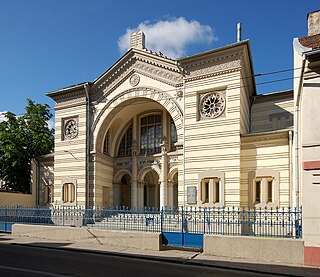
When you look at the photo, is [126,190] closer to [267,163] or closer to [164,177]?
[164,177]

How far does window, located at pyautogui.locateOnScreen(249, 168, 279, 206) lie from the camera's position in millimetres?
15758

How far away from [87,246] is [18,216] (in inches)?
222

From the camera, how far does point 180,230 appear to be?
1326cm

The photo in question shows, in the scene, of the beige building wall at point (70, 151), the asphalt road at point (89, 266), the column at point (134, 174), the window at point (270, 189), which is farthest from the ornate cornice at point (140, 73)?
the asphalt road at point (89, 266)

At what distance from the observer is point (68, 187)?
70.2 ft

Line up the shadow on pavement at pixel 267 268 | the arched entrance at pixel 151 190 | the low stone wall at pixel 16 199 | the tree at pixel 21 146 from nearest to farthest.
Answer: the shadow on pavement at pixel 267 268 → the low stone wall at pixel 16 199 → the arched entrance at pixel 151 190 → the tree at pixel 21 146

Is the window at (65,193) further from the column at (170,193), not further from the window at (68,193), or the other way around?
the column at (170,193)

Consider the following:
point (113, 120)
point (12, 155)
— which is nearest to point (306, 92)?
point (113, 120)

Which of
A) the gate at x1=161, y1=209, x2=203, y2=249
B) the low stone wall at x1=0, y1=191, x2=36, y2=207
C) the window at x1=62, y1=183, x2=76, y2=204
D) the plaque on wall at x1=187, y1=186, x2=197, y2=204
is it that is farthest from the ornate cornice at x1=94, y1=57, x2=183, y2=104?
the low stone wall at x1=0, y1=191, x2=36, y2=207

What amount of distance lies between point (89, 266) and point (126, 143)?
13787 mm

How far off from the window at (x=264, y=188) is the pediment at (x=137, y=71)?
21.1 ft

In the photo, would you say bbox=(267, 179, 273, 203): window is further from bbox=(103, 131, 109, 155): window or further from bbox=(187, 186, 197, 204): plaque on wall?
bbox=(103, 131, 109, 155): window

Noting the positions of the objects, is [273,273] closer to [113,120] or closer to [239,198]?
[239,198]

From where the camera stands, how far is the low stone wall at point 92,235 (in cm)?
1307
